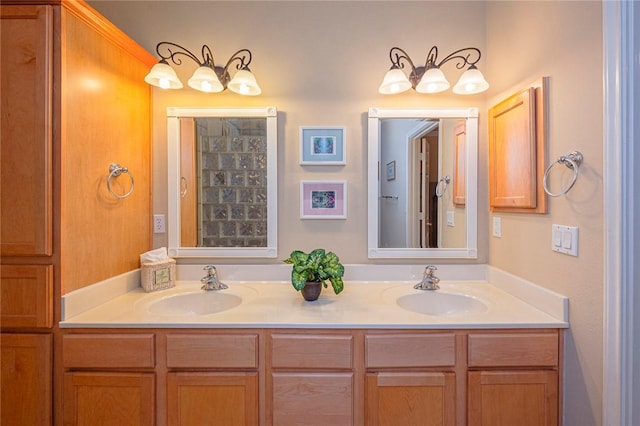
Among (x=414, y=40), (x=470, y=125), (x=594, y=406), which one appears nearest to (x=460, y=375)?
(x=594, y=406)

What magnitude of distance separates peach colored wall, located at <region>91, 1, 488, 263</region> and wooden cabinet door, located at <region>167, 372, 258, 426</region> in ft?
3.07

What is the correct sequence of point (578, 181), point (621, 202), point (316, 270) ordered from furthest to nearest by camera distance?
point (316, 270)
point (578, 181)
point (621, 202)

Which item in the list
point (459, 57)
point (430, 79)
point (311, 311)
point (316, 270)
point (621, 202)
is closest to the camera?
point (621, 202)

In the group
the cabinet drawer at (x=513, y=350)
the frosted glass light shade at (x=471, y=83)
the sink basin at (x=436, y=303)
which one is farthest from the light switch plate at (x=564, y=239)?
the frosted glass light shade at (x=471, y=83)

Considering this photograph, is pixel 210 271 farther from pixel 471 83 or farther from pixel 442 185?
pixel 471 83

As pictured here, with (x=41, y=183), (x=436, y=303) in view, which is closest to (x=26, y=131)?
(x=41, y=183)

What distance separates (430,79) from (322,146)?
2.13 ft

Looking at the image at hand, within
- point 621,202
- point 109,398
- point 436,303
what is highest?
point 621,202

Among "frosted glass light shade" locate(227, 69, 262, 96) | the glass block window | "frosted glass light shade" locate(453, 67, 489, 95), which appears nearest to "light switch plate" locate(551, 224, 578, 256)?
"frosted glass light shade" locate(453, 67, 489, 95)

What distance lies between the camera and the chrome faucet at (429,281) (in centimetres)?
162

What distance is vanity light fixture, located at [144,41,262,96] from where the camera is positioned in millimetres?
1535

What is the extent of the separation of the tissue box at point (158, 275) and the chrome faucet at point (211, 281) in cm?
18

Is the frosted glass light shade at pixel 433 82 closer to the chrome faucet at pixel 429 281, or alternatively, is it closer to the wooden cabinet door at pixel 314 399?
the chrome faucet at pixel 429 281

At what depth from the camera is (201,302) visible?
161 centimetres
